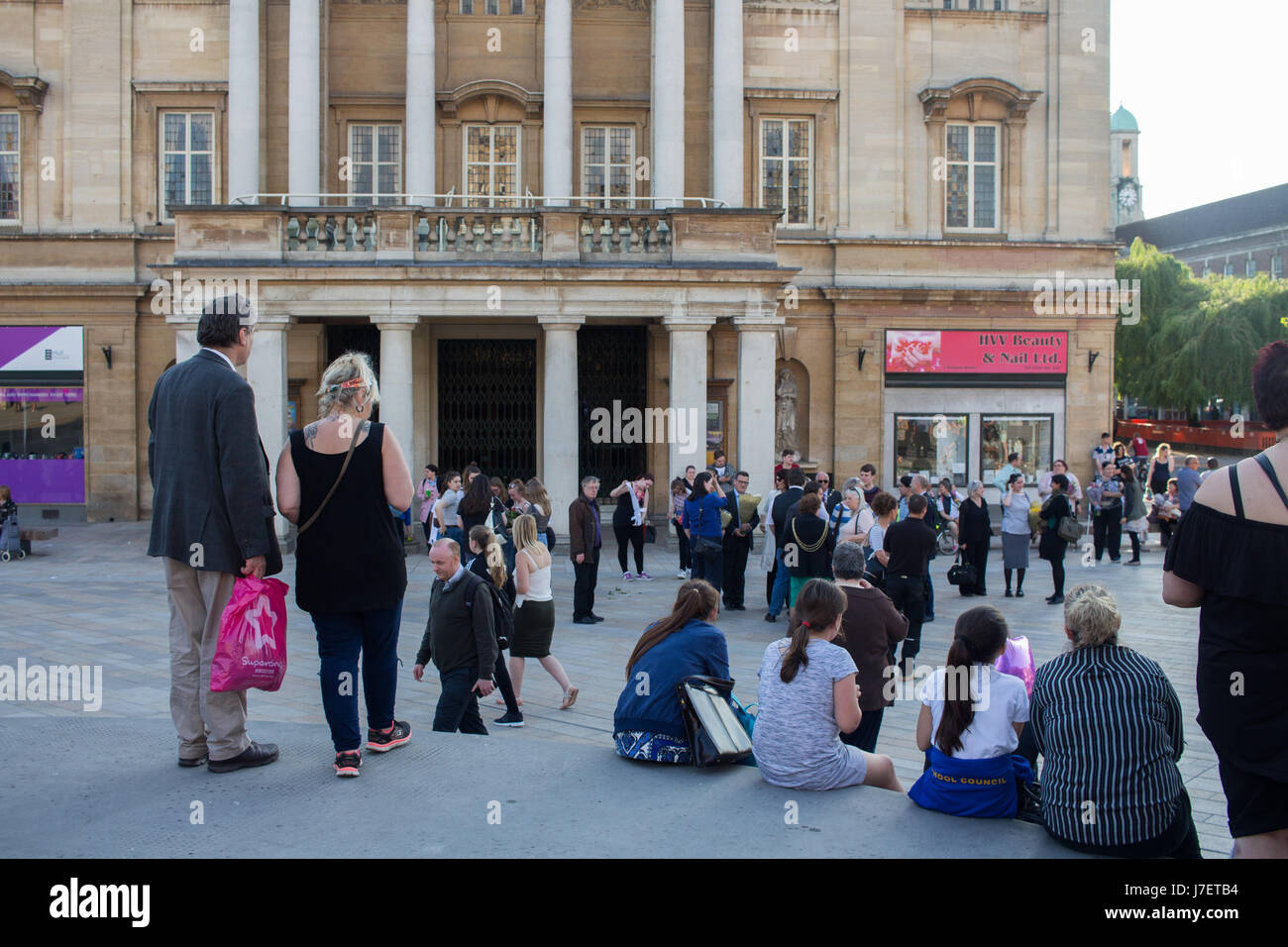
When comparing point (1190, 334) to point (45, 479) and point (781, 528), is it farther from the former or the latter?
point (45, 479)

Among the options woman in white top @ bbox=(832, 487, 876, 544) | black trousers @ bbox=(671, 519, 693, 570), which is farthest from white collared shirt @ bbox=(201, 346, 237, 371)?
black trousers @ bbox=(671, 519, 693, 570)

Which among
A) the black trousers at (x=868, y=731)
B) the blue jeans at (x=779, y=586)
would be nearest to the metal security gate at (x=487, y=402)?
the blue jeans at (x=779, y=586)

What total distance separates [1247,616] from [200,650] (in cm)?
452

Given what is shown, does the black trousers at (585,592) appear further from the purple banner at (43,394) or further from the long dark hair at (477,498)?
the purple banner at (43,394)

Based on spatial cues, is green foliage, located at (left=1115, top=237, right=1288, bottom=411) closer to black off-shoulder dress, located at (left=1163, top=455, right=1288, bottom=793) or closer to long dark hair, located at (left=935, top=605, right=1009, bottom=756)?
long dark hair, located at (left=935, top=605, right=1009, bottom=756)

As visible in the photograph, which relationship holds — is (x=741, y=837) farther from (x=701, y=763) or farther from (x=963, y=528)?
(x=963, y=528)

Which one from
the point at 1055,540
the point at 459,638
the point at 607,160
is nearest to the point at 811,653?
the point at 459,638

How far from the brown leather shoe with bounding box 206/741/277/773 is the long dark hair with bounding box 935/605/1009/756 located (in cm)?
334

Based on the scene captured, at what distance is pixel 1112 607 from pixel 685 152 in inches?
913

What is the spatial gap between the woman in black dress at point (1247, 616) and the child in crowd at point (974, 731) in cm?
137

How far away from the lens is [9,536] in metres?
20.2

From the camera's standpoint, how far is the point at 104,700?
30.2 feet

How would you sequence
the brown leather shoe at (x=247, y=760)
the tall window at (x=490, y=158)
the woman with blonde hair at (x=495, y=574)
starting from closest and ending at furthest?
the brown leather shoe at (x=247, y=760) → the woman with blonde hair at (x=495, y=574) → the tall window at (x=490, y=158)

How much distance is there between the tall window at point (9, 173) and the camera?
86.7 feet
